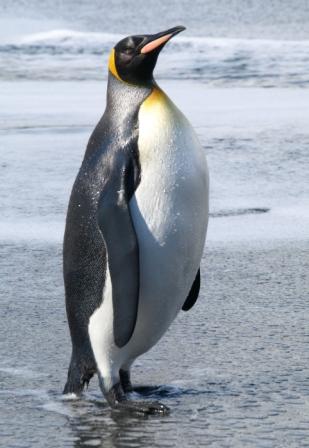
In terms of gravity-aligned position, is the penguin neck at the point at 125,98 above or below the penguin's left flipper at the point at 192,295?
above

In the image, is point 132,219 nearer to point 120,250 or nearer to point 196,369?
point 120,250

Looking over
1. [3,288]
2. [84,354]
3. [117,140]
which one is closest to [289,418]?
[84,354]

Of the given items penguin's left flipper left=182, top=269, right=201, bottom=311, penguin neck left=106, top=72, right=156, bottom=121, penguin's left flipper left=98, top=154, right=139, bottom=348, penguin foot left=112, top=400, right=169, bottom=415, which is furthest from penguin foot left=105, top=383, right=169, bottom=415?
penguin neck left=106, top=72, right=156, bottom=121

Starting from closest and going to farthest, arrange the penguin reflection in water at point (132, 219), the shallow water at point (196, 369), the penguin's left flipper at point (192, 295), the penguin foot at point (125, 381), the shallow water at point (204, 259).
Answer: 1. the shallow water at point (196, 369)
2. the shallow water at point (204, 259)
3. the penguin reflection in water at point (132, 219)
4. the penguin foot at point (125, 381)
5. the penguin's left flipper at point (192, 295)

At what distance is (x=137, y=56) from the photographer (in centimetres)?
338

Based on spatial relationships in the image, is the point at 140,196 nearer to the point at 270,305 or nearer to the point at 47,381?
the point at 47,381

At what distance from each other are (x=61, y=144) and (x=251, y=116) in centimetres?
176

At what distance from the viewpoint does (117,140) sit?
334 cm

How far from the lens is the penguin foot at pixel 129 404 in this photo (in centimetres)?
320

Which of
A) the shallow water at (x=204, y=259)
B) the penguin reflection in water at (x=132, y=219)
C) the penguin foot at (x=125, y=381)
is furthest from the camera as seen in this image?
the penguin foot at (x=125, y=381)

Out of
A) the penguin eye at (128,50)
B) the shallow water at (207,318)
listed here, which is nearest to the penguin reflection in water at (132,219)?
the penguin eye at (128,50)

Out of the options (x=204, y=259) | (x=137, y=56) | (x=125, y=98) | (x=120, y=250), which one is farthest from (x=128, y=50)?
(x=204, y=259)

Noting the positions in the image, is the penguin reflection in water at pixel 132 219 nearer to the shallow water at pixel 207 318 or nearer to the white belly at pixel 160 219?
the white belly at pixel 160 219

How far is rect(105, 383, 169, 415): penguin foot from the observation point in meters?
3.20
